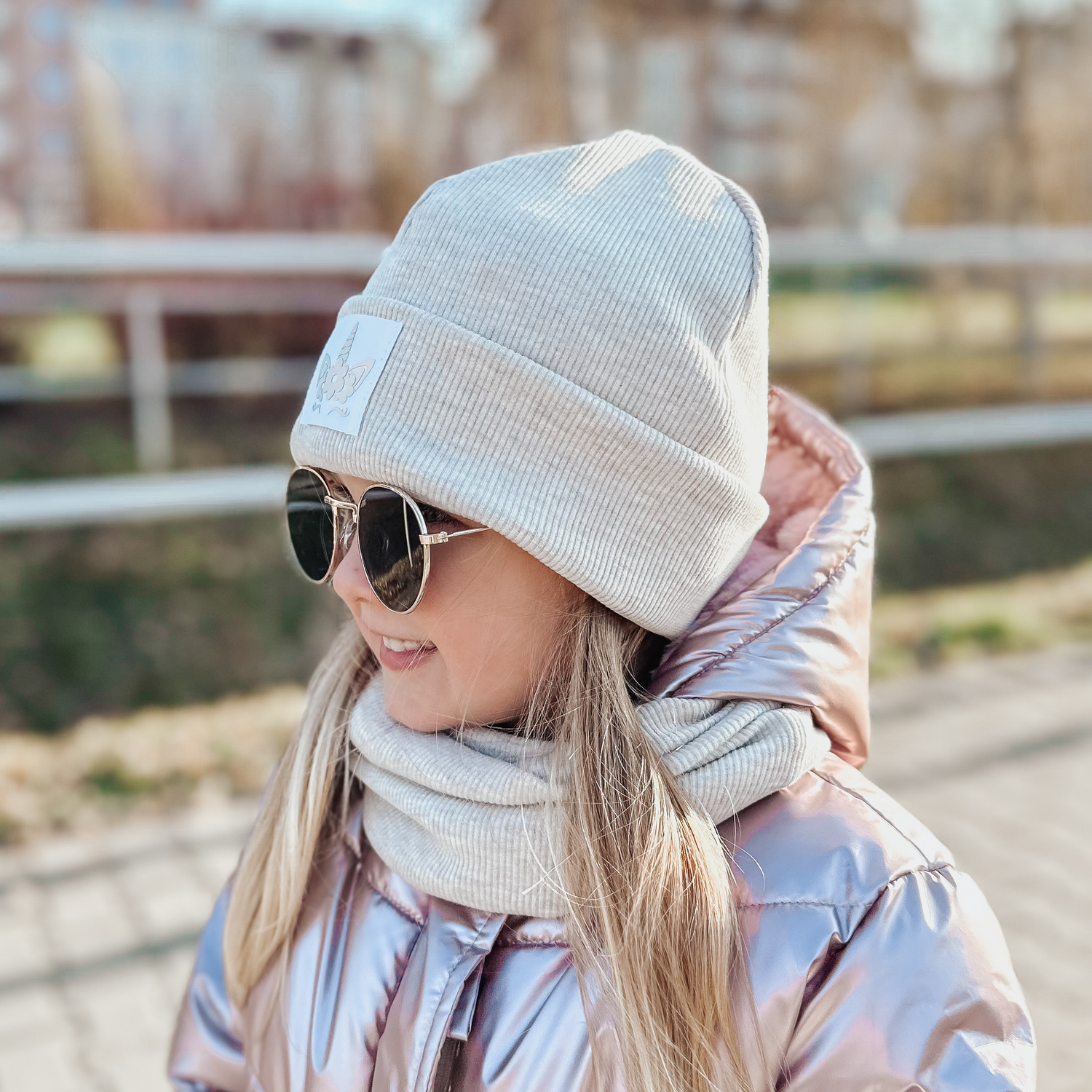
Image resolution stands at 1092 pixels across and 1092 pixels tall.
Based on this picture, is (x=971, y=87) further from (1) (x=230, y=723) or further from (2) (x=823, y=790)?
(2) (x=823, y=790)

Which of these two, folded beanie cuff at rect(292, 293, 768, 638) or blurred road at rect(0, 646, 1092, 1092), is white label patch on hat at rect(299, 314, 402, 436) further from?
blurred road at rect(0, 646, 1092, 1092)

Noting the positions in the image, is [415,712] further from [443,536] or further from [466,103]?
[466,103]

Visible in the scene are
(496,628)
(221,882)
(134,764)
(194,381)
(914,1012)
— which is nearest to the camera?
(914,1012)

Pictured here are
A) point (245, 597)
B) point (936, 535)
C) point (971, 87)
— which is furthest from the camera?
point (971, 87)

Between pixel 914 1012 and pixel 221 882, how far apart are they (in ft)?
9.18

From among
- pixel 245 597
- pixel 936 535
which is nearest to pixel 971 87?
pixel 936 535

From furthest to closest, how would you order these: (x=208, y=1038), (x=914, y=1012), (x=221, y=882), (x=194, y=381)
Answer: (x=194, y=381), (x=221, y=882), (x=208, y=1038), (x=914, y=1012)

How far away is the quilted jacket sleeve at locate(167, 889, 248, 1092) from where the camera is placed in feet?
4.82

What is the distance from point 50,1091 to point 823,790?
2.32 metres

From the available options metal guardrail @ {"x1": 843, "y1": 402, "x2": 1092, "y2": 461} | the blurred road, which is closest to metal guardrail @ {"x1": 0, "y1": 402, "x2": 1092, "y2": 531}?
metal guardrail @ {"x1": 843, "y1": 402, "x2": 1092, "y2": 461}

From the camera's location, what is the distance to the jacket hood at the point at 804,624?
1180mm

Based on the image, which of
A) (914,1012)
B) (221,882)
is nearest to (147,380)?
(221,882)

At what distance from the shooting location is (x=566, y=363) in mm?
1110

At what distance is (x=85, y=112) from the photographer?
4.66m
